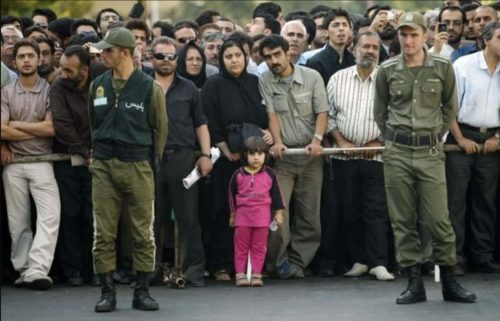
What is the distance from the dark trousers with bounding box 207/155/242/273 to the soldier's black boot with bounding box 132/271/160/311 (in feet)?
6.72

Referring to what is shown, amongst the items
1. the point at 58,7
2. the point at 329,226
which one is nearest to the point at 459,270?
the point at 329,226

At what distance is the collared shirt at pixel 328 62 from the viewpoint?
15.6 meters

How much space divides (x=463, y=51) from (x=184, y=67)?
3.11 m

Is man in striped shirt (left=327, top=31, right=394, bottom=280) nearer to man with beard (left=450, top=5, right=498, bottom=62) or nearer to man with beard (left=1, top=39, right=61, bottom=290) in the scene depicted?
man with beard (left=450, top=5, right=498, bottom=62)

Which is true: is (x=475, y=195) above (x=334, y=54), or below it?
below

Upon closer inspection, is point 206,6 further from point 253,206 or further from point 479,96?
point 253,206

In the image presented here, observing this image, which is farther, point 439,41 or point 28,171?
point 439,41

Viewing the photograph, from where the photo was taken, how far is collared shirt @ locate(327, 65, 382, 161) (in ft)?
48.8

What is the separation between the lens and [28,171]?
1450 centimetres

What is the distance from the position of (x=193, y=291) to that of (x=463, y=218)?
9.61 ft

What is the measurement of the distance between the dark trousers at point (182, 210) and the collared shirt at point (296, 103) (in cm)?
101

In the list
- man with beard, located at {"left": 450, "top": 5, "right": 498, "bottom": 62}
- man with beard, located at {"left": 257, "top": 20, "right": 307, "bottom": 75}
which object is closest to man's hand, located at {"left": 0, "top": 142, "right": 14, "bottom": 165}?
man with beard, located at {"left": 257, "top": 20, "right": 307, "bottom": 75}

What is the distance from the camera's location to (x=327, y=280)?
1475cm

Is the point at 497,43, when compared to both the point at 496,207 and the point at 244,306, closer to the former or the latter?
the point at 496,207
